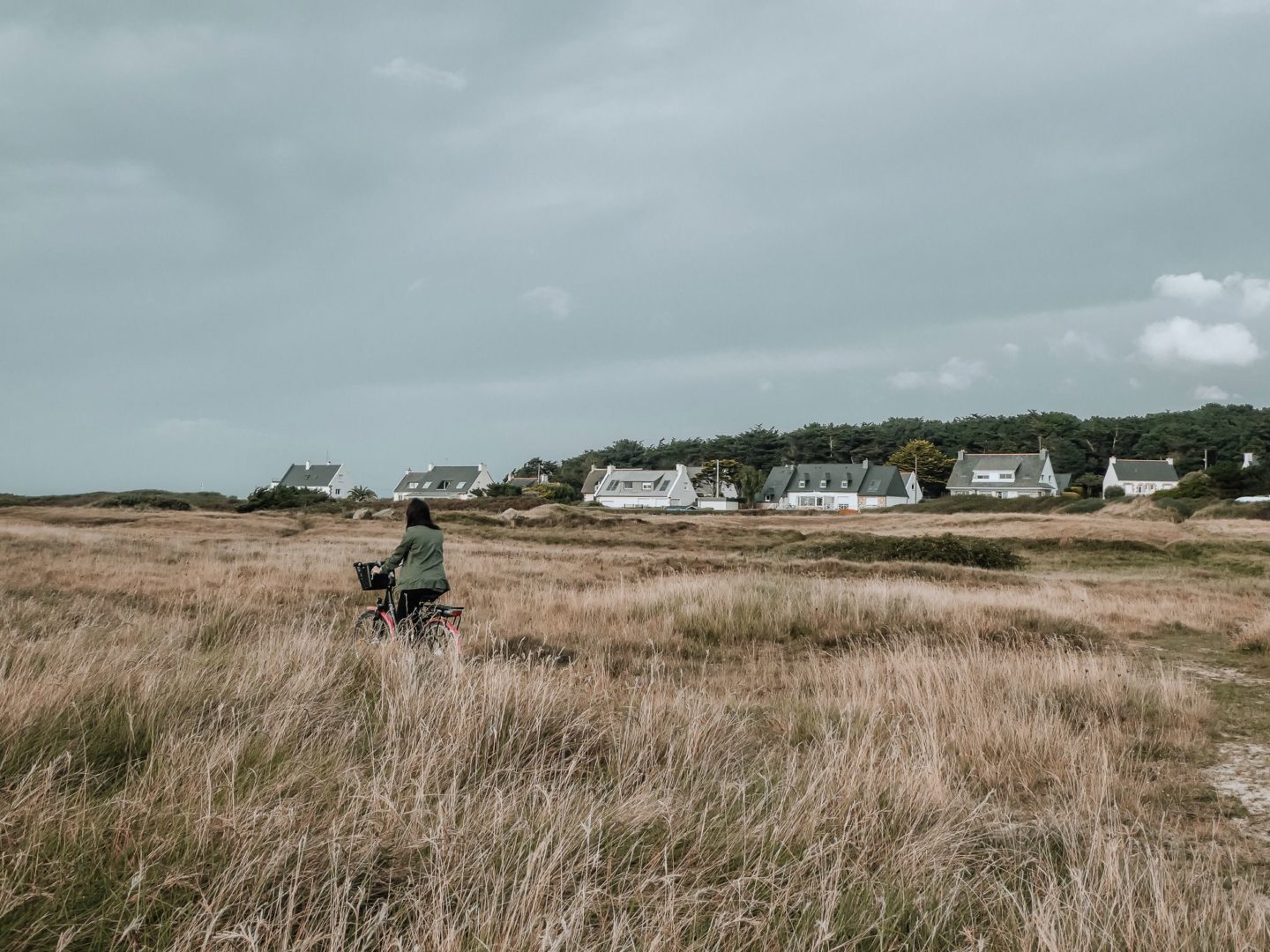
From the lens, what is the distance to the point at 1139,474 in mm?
100312

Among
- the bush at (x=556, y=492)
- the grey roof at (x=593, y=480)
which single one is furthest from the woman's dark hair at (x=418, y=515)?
the grey roof at (x=593, y=480)

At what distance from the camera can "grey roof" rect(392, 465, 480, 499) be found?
109812 mm

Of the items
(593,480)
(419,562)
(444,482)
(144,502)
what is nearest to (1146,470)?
(593,480)

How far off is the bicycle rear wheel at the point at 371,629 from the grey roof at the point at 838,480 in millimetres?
92188

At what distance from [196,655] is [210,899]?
148 inches

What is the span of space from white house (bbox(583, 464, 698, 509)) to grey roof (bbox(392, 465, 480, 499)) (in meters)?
16.8

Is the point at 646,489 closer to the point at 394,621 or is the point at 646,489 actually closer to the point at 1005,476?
the point at 1005,476

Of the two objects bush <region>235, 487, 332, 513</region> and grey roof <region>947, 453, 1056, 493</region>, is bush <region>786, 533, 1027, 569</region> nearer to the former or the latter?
bush <region>235, 487, 332, 513</region>

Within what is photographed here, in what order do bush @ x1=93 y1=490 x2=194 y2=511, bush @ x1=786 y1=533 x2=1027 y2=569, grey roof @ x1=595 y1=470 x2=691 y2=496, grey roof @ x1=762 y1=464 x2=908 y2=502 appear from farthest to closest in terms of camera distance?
grey roof @ x1=595 y1=470 x2=691 y2=496, grey roof @ x1=762 y1=464 x2=908 y2=502, bush @ x1=93 y1=490 x2=194 y2=511, bush @ x1=786 y1=533 x2=1027 y2=569

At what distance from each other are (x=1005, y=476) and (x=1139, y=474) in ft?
56.5

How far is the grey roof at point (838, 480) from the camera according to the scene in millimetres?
97812

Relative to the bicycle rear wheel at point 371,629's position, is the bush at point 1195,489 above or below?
below

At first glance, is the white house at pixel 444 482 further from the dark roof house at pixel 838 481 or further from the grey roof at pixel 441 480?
the dark roof house at pixel 838 481

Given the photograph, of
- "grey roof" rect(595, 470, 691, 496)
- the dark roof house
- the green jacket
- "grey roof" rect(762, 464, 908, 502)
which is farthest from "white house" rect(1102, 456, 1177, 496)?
the green jacket
